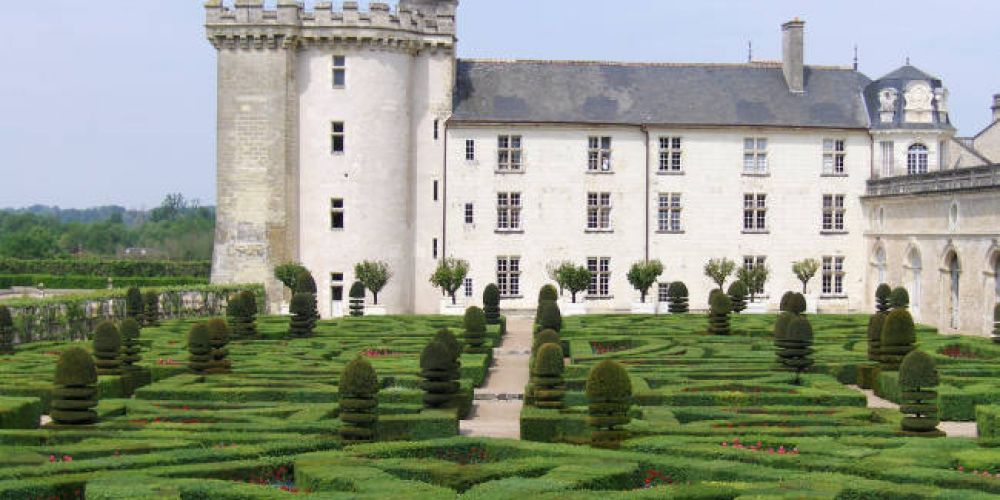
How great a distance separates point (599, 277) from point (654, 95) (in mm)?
8080

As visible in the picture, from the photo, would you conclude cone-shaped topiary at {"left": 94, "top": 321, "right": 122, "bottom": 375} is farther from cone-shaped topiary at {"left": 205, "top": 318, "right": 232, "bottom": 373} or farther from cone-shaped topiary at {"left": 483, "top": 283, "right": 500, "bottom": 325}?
cone-shaped topiary at {"left": 483, "top": 283, "right": 500, "bottom": 325}

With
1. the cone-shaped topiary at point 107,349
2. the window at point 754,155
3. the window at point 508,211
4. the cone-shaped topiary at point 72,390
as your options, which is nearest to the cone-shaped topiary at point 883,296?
the window at point 754,155

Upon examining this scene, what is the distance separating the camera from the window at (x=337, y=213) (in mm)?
52969

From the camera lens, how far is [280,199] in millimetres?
52406

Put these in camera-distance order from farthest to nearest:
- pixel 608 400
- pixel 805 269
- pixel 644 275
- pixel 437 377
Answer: pixel 805 269 → pixel 644 275 → pixel 437 377 → pixel 608 400

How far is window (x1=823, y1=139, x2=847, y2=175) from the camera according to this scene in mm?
55500

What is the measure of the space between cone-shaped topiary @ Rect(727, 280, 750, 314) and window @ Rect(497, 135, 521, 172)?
1122 centimetres

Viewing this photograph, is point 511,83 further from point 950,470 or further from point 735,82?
point 950,470

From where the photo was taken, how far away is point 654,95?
56281mm

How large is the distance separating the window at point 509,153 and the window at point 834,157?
41.6 ft

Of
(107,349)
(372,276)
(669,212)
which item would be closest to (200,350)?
(107,349)

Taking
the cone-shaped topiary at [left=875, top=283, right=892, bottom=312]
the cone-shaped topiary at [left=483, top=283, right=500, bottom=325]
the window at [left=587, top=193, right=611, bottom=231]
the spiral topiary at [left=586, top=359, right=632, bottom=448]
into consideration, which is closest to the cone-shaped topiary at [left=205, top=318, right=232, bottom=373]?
the spiral topiary at [left=586, top=359, right=632, bottom=448]

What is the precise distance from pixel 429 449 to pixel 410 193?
34.4 m

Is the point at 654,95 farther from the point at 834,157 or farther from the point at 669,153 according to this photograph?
the point at 834,157
